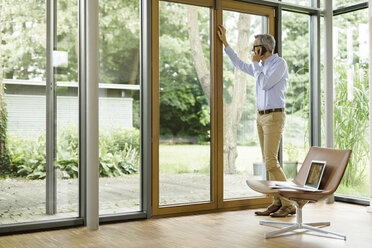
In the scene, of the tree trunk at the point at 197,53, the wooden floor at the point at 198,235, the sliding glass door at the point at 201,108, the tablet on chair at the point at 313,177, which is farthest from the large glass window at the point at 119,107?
the tablet on chair at the point at 313,177

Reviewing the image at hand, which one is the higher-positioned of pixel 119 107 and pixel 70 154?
pixel 119 107

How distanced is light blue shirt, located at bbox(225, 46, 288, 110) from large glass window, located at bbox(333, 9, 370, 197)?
4.22ft

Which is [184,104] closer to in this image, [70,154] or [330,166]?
[70,154]

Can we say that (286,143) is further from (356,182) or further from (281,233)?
(281,233)

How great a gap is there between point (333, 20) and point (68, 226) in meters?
4.06

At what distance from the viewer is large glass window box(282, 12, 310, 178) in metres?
5.86

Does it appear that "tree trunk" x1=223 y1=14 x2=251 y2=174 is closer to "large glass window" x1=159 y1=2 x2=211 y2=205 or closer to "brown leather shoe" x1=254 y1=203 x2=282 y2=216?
"large glass window" x1=159 y1=2 x2=211 y2=205

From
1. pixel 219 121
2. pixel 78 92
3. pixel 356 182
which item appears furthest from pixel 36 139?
pixel 356 182

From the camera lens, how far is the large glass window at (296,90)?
5855 millimetres

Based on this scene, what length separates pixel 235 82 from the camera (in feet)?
17.8

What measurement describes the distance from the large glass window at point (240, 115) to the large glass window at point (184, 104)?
26cm

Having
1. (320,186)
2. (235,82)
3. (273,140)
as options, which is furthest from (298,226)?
(235,82)

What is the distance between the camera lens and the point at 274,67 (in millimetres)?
4879

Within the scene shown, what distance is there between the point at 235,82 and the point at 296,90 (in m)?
0.97
